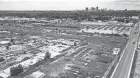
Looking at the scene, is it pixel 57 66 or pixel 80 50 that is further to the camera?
pixel 80 50

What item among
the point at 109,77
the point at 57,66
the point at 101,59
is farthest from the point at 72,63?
the point at 109,77

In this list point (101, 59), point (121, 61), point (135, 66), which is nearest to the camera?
point (135, 66)

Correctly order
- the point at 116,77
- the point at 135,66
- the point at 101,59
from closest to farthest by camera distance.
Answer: the point at 116,77 < the point at 135,66 < the point at 101,59

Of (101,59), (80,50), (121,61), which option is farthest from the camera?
(80,50)

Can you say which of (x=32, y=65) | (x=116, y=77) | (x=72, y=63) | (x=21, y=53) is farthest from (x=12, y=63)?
(x=116, y=77)

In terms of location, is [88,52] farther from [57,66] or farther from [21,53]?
[21,53]

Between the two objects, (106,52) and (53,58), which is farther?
(106,52)

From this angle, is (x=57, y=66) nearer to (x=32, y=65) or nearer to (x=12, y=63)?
(x=32, y=65)

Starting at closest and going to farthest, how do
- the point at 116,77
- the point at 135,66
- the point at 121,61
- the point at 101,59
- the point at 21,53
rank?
the point at 116,77 < the point at 135,66 < the point at 121,61 < the point at 101,59 < the point at 21,53
